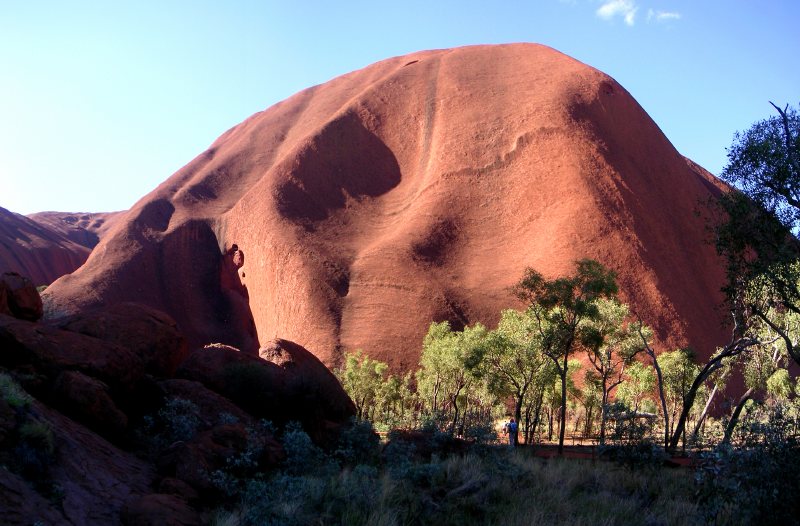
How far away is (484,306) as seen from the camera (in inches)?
2008

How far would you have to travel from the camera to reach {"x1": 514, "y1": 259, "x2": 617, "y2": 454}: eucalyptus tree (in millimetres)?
24562

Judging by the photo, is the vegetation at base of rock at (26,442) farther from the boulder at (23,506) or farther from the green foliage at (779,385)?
the green foliage at (779,385)

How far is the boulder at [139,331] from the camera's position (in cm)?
1622

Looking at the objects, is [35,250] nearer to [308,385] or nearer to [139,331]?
[139,331]

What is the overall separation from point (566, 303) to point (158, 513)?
18688 millimetres

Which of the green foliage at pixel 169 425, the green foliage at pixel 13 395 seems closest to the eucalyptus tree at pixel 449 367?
the green foliage at pixel 169 425

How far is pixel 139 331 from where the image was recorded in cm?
1720

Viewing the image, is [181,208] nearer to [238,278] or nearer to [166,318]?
[238,278]

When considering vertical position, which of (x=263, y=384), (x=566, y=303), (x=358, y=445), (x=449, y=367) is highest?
(x=566, y=303)

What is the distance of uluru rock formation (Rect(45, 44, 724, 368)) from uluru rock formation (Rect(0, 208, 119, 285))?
28.6m

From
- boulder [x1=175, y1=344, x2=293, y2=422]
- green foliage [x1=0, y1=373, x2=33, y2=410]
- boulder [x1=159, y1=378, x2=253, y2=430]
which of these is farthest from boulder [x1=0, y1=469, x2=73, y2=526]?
boulder [x1=175, y1=344, x2=293, y2=422]

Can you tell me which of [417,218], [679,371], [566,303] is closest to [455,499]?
[566,303]

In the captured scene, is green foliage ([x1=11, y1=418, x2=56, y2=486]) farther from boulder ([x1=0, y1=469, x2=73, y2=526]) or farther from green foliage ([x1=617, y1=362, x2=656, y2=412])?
green foliage ([x1=617, y1=362, x2=656, y2=412])

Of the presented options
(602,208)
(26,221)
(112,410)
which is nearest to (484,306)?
(602,208)
